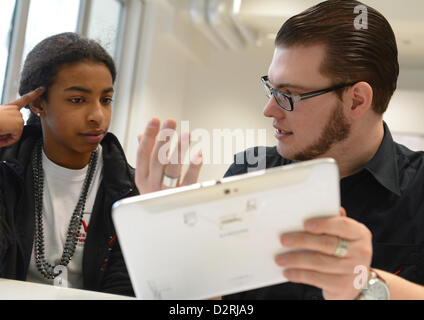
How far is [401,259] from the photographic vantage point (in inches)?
44.3

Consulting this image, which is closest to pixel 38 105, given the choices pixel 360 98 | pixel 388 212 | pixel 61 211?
pixel 61 211

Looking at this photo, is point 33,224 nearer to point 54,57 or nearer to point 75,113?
point 75,113

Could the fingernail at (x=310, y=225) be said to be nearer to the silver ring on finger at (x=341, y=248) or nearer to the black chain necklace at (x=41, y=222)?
the silver ring on finger at (x=341, y=248)

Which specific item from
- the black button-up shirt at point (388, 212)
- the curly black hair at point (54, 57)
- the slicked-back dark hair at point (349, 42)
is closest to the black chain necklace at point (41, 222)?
the curly black hair at point (54, 57)

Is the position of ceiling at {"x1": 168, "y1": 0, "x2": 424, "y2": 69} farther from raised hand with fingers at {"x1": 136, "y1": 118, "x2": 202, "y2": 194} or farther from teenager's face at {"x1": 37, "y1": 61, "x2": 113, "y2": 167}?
raised hand with fingers at {"x1": 136, "y1": 118, "x2": 202, "y2": 194}

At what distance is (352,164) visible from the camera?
129cm

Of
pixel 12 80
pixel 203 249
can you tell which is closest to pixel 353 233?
pixel 203 249

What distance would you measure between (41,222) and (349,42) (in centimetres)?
101

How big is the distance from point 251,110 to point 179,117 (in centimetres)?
92

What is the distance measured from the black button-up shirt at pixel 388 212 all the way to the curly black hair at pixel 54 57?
95 centimetres

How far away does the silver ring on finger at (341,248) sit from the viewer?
2.44ft

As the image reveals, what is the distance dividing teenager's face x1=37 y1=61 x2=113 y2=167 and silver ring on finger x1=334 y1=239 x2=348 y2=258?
103 cm

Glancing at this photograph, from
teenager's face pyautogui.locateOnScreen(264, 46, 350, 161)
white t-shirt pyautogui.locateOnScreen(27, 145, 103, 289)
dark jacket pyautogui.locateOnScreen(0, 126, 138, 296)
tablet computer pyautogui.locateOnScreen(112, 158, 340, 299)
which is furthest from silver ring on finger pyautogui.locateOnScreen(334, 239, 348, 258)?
white t-shirt pyautogui.locateOnScreen(27, 145, 103, 289)

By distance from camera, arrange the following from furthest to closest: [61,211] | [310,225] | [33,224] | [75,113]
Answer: [75,113]
[61,211]
[33,224]
[310,225]
